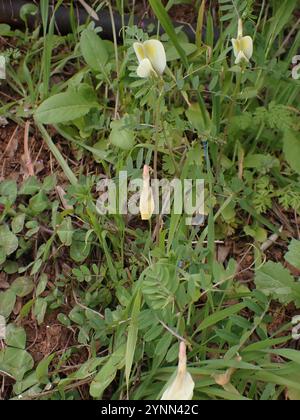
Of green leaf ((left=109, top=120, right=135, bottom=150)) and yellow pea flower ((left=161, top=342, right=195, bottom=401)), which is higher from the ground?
green leaf ((left=109, top=120, right=135, bottom=150))

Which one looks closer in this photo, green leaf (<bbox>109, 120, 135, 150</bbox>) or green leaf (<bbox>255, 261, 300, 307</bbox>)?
green leaf (<bbox>255, 261, 300, 307</bbox>)

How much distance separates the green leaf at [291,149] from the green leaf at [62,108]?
1.96 feet

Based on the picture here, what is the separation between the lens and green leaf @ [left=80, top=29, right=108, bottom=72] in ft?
6.42

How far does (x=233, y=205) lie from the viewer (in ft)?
5.94

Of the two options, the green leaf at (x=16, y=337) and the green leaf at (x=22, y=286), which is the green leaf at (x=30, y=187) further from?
the green leaf at (x=16, y=337)

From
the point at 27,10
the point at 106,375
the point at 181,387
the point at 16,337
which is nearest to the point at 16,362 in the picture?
the point at 16,337

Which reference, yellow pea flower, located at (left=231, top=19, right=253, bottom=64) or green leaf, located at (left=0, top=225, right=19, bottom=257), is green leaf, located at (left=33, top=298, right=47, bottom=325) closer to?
green leaf, located at (left=0, top=225, right=19, bottom=257)

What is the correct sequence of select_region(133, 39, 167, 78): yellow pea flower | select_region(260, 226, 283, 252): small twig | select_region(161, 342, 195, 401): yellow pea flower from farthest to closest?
select_region(260, 226, 283, 252): small twig
select_region(133, 39, 167, 78): yellow pea flower
select_region(161, 342, 195, 401): yellow pea flower

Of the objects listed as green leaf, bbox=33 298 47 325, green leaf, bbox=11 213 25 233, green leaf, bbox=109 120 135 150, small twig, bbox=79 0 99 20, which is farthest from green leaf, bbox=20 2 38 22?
green leaf, bbox=33 298 47 325

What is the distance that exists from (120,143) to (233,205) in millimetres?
370

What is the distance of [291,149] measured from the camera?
6.15ft

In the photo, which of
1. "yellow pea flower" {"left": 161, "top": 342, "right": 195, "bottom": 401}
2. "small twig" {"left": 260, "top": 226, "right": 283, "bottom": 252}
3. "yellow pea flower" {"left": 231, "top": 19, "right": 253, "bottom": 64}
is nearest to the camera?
"yellow pea flower" {"left": 161, "top": 342, "right": 195, "bottom": 401}

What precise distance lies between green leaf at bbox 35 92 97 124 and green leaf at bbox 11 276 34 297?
0.48 m

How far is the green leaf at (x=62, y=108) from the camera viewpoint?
1889mm
